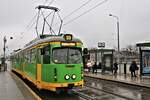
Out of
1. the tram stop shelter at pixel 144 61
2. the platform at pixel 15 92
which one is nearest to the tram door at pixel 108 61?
the tram stop shelter at pixel 144 61

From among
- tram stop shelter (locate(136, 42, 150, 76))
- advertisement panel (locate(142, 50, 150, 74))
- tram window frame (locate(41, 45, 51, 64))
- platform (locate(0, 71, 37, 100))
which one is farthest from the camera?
advertisement panel (locate(142, 50, 150, 74))

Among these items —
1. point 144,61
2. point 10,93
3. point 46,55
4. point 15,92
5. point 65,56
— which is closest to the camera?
point 65,56

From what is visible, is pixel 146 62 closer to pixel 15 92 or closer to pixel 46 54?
pixel 15 92

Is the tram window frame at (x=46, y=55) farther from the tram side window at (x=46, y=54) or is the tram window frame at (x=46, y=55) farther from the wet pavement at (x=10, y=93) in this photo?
the wet pavement at (x=10, y=93)

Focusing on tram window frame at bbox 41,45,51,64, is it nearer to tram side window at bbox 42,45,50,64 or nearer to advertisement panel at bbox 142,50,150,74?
tram side window at bbox 42,45,50,64

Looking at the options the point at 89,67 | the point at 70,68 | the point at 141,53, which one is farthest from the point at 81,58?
the point at 89,67

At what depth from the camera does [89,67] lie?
130 feet

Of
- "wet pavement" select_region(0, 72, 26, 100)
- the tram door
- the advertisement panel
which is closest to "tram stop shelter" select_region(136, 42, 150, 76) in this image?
the advertisement panel

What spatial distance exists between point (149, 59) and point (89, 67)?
44.4ft

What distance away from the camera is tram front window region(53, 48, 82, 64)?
1477cm

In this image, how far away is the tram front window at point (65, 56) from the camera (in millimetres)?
14766

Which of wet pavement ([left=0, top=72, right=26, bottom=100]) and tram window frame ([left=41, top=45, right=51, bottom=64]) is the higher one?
tram window frame ([left=41, top=45, right=51, bottom=64])

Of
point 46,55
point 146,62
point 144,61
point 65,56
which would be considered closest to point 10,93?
point 46,55

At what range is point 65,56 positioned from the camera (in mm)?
14852
